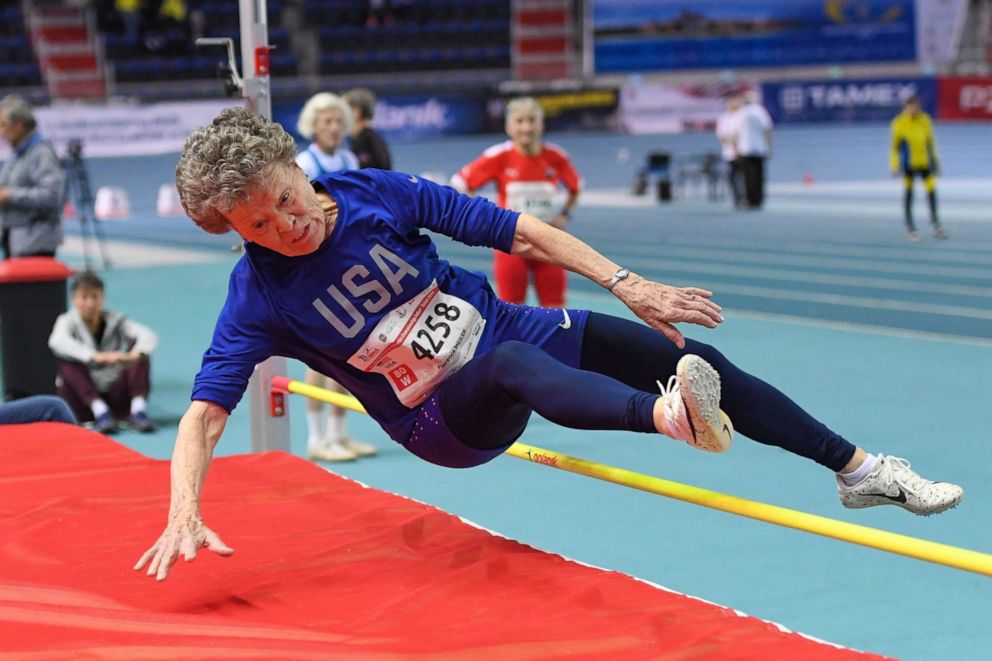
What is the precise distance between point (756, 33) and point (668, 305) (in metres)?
27.7

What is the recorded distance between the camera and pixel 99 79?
2742 cm

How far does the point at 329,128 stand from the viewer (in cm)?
631

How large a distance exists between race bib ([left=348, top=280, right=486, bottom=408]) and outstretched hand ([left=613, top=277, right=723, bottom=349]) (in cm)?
46

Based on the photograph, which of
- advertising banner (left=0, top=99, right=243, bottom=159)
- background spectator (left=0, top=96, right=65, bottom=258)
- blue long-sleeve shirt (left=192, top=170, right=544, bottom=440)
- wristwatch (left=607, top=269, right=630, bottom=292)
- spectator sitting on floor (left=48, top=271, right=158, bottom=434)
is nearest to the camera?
wristwatch (left=607, top=269, right=630, bottom=292)

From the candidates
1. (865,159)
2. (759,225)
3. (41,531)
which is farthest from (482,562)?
(865,159)

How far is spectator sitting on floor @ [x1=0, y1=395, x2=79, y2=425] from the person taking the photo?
17.1ft

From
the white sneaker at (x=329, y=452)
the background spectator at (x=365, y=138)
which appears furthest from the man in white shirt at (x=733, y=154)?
the white sneaker at (x=329, y=452)

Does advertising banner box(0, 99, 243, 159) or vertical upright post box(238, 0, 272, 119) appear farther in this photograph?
advertising banner box(0, 99, 243, 159)

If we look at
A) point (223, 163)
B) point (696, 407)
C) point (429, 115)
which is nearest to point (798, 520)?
point (696, 407)

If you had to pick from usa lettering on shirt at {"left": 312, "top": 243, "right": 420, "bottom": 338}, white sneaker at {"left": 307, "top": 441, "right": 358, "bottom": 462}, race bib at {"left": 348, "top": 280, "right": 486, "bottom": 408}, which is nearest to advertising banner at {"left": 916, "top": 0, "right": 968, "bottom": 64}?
white sneaker at {"left": 307, "top": 441, "right": 358, "bottom": 462}

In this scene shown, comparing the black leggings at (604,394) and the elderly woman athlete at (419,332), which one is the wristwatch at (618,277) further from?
the black leggings at (604,394)

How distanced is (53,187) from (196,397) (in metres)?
5.31

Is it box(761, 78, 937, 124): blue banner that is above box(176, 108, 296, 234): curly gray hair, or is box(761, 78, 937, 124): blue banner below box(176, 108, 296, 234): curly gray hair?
below

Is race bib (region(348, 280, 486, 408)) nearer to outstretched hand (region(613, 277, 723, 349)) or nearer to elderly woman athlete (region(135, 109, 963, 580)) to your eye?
elderly woman athlete (region(135, 109, 963, 580))
